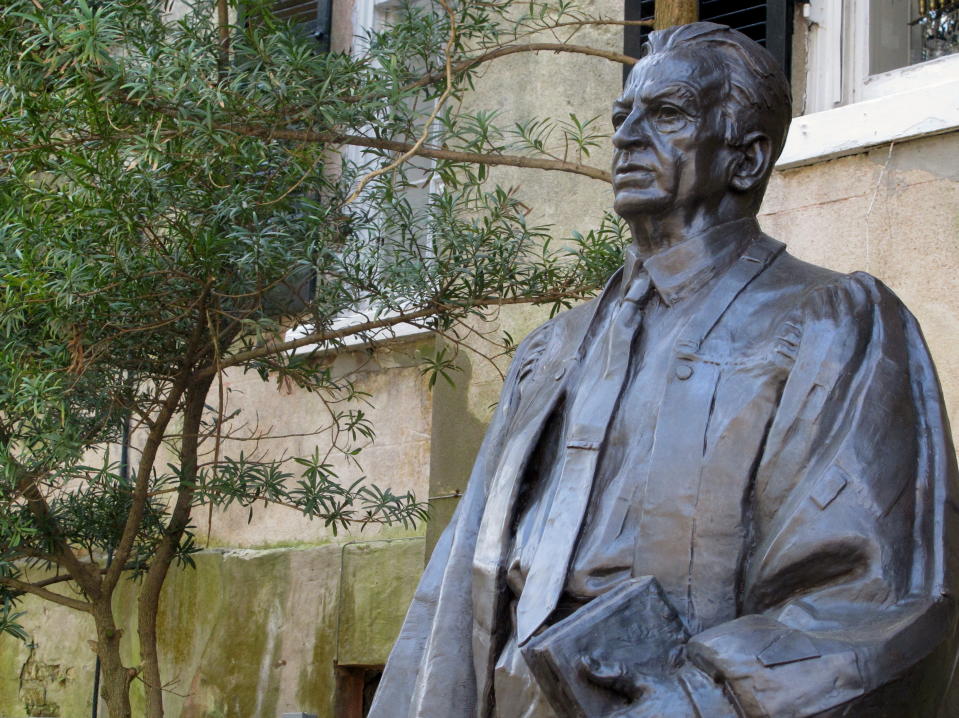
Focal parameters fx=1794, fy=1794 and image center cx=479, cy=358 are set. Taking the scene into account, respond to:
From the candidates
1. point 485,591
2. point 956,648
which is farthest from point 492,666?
point 956,648

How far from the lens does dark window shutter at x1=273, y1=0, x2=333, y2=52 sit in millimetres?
8297

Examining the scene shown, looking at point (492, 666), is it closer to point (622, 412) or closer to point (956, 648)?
point (622, 412)

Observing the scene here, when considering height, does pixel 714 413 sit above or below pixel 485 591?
above

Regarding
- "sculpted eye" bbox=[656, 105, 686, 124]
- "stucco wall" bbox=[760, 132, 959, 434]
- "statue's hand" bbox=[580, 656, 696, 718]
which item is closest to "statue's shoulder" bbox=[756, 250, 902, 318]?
"sculpted eye" bbox=[656, 105, 686, 124]

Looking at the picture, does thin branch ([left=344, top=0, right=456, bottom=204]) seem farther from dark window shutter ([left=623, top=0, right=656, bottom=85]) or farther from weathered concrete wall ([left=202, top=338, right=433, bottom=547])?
weathered concrete wall ([left=202, top=338, right=433, bottom=547])

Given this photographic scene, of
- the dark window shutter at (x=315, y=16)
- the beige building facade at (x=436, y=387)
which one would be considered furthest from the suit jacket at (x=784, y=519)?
the dark window shutter at (x=315, y=16)

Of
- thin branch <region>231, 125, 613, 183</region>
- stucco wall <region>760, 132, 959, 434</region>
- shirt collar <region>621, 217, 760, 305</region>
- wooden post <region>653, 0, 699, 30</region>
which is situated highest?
wooden post <region>653, 0, 699, 30</region>

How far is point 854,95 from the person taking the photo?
19.5 ft

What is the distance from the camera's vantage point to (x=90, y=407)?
6.54m

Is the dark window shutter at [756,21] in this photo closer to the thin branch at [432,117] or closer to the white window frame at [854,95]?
the white window frame at [854,95]

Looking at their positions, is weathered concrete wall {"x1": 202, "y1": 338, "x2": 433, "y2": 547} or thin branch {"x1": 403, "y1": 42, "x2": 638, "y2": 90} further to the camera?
weathered concrete wall {"x1": 202, "y1": 338, "x2": 433, "y2": 547}

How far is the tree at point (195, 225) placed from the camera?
588 cm

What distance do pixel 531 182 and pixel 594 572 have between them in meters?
4.30

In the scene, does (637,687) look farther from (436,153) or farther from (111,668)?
(111,668)
